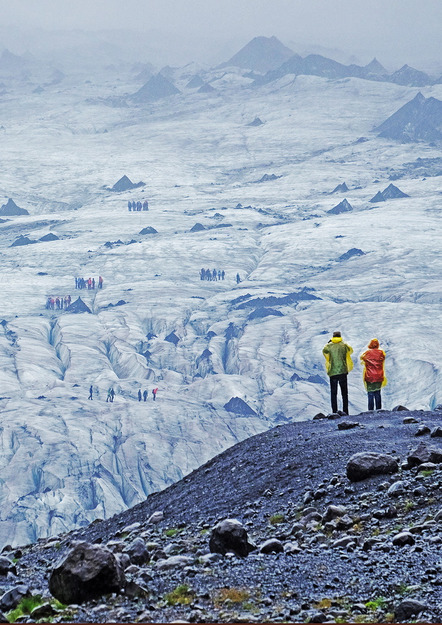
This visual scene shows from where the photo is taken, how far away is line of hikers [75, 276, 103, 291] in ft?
543

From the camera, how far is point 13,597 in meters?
7.36

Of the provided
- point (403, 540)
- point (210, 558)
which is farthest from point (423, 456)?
point (210, 558)

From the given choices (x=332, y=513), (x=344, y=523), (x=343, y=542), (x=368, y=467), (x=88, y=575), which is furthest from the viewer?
(x=368, y=467)

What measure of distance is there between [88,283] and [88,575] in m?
162

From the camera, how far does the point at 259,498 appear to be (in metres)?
11.8

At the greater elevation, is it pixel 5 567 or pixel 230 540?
pixel 230 540

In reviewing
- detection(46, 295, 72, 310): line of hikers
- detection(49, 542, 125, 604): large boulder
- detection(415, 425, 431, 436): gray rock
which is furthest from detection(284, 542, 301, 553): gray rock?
detection(46, 295, 72, 310): line of hikers

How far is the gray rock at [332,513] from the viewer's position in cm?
977

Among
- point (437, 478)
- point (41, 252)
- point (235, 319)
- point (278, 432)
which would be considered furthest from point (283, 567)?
point (41, 252)

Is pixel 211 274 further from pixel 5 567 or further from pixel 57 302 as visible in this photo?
pixel 5 567

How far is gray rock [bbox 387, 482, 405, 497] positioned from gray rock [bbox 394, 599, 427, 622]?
Answer: 162 inches

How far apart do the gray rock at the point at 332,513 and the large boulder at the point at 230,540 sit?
1.54 m

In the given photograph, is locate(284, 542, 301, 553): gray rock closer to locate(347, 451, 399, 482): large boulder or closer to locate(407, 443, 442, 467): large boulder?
locate(347, 451, 399, 482): large boulder

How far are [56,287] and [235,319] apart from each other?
35.5m
